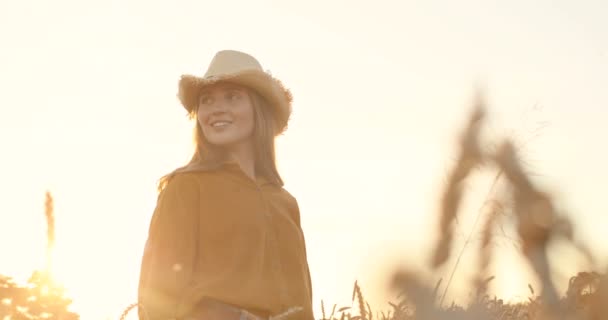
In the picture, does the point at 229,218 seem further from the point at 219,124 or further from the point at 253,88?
the point at 253,88

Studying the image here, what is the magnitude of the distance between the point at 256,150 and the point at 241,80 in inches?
15.6

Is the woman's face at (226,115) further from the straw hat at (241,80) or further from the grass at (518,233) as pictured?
the grass at (518,233)

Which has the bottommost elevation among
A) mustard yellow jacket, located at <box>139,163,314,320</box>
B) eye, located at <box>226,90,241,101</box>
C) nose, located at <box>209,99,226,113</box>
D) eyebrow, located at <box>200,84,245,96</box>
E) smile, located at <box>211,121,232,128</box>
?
mustard yellow jacket, located at <box>139,163,314,320</box>

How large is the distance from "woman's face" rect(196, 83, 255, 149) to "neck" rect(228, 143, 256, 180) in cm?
2

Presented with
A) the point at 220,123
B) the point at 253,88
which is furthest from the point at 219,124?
the point at 253,88

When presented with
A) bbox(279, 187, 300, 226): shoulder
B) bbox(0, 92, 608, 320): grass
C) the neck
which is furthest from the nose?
bbox(0, 92, 608, 320): grass

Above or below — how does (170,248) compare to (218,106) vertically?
below

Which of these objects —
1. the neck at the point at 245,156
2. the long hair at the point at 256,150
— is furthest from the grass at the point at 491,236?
the neck at the point at 245,156

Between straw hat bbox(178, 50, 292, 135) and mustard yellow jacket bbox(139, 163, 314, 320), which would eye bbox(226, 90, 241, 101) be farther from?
mustard yellow jacket bbox(139, 163, 314, 320)

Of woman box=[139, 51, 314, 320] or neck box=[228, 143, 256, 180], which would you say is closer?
woman box=[139, 51, 314, 320]

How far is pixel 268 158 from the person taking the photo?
13.6 ft

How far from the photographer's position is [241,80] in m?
3.92

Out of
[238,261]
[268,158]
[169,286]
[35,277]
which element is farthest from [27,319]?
[268,158]

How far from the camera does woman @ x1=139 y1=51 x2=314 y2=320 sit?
3207mm
